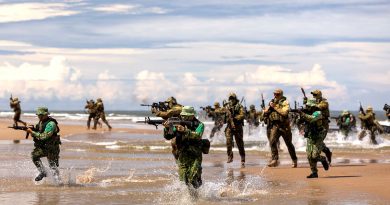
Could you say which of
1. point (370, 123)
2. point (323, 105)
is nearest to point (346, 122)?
point (370, 123)

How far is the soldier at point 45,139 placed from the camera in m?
13.3

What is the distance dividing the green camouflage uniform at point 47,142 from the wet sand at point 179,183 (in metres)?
0.48

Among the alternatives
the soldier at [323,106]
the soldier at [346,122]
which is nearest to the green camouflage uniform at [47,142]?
A: the soldier at [323,106]

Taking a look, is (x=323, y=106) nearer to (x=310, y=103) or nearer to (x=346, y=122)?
(x=310, y=103)

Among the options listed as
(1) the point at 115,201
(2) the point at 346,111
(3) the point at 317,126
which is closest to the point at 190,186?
(1) the point at 115,201

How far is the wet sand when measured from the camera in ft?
38.2

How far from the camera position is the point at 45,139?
13352mm

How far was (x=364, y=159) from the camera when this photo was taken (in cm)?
2191

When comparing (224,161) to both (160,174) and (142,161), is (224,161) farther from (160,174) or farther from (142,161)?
(160,174)

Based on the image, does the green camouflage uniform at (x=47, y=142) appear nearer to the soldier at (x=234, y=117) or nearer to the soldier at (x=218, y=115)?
the soldier at (x=234, y=117)

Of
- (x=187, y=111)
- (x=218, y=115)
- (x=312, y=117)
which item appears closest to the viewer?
(x=187, y=111)

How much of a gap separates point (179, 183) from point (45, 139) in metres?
2.52

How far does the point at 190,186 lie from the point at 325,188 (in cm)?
354

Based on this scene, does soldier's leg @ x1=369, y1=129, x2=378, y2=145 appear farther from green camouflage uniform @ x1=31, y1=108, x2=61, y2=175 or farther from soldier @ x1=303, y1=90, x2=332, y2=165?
green camouflage uniform @ x1=31, y1=108, x2=61, y2=175
